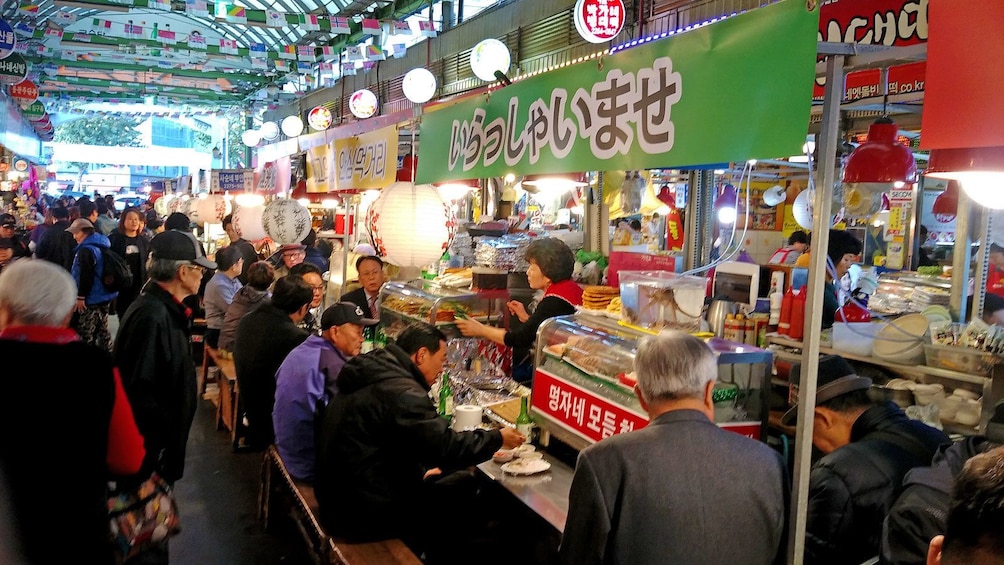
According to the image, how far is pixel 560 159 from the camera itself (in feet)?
12.0

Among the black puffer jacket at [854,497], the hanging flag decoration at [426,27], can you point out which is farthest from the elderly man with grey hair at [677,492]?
the hanging flag decoration at [426,27]

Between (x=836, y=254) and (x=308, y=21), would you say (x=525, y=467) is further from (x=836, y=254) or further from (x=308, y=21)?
(x=308, y=21)

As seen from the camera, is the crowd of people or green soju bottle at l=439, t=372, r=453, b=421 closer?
the crowd of people

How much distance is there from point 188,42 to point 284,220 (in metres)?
10.8

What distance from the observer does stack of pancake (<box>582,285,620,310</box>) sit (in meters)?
4.73

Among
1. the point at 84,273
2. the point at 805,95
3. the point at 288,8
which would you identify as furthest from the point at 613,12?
the point at 288,8

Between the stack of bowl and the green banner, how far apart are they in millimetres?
2288

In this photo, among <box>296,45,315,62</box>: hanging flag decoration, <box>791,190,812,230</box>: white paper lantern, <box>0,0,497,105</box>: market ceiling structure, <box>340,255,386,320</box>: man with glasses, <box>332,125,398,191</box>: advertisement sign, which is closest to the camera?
<box>332,125,398,191</box>: advertisement sign

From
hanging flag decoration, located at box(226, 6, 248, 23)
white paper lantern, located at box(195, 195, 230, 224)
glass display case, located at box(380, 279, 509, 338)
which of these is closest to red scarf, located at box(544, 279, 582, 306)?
glass display case, located at box(380, 279, 509, 338)

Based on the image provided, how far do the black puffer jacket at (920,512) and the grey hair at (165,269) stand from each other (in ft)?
12.5

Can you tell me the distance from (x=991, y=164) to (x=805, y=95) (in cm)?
58

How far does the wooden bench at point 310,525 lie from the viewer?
12.3ft

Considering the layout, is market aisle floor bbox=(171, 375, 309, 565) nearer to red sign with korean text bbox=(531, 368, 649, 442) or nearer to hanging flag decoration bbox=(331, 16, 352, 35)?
red sign with korean text bbox=(531, 368, 649, 442)

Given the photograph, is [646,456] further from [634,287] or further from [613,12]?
[613,12]
